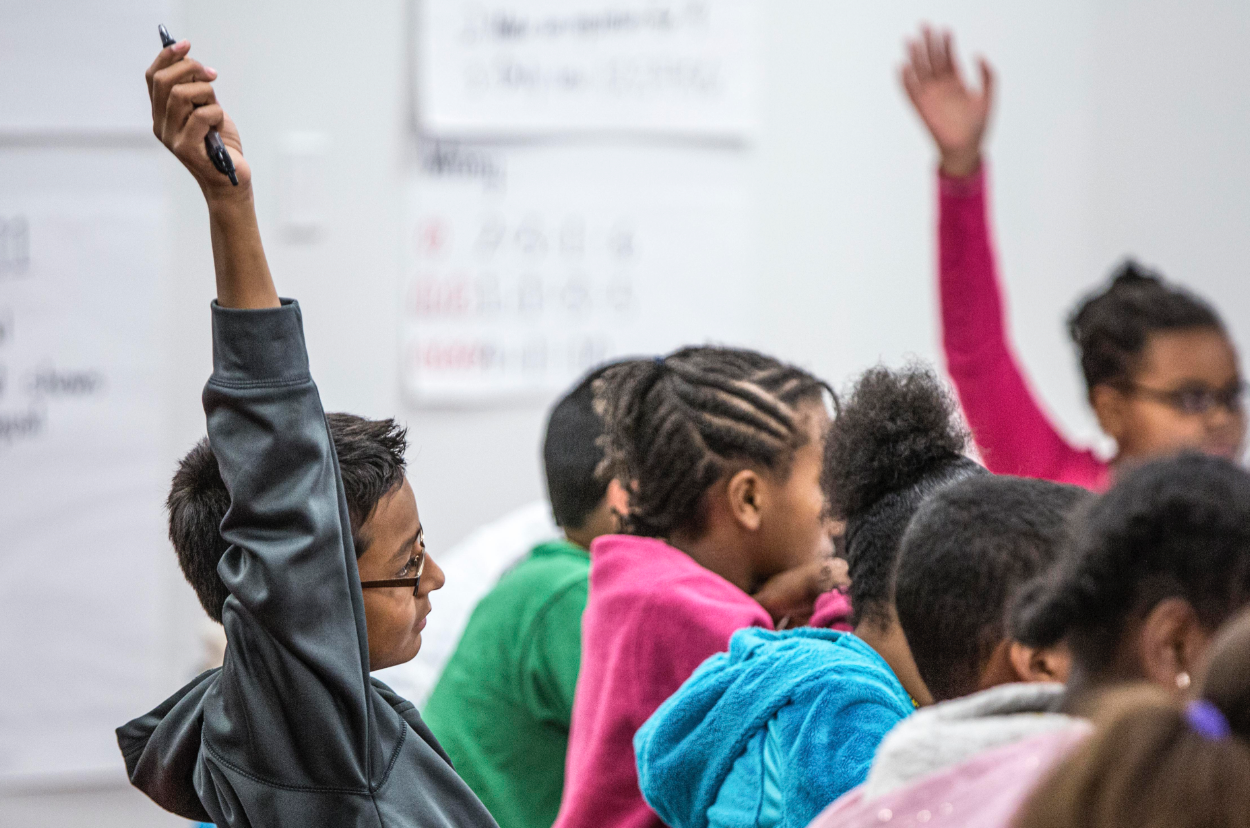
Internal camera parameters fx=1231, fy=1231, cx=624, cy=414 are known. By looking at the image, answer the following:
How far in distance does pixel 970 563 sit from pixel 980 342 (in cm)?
91

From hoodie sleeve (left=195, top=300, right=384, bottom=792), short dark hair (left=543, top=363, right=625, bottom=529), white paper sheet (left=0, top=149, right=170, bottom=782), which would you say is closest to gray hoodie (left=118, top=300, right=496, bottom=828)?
hoodie sleeve (left=195, top=300, right=384, bottom=792)

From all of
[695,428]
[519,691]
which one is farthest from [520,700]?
[695,428]

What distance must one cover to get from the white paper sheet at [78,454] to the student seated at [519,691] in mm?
803

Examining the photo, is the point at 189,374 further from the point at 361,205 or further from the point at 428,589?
the point at 428,589

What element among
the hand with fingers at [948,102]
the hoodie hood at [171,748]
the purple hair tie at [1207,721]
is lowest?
the hoodie hood at [171,748]

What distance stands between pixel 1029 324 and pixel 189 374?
142 cm

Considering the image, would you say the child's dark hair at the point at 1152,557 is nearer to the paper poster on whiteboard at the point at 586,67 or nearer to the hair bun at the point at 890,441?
the hair bun at the point at 890,441

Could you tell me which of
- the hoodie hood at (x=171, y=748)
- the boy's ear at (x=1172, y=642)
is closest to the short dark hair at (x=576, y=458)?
the hoodie hood at (x=171, y=748)

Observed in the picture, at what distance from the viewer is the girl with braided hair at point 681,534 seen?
1081 mm

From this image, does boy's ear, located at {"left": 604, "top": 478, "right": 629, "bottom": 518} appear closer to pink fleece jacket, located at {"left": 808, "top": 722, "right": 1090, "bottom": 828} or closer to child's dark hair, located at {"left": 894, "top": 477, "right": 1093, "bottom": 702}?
child's dark hair, located at {"left": 894, "top": 477, "right": 1093, "bottom": 702}

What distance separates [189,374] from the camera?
75.8 inches

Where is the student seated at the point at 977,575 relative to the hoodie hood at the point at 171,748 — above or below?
Result: above

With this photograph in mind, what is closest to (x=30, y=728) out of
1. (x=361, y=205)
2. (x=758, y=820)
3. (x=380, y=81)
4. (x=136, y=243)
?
(x=136, y=243)

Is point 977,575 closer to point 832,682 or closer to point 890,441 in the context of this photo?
point 832,682
